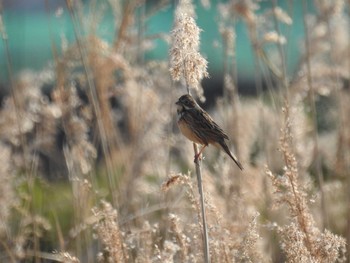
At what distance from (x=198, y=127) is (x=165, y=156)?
5.53 feet

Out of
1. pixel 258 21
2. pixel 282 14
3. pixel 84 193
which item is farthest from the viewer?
pixel 258 21

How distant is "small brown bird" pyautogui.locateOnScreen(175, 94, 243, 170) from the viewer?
9.59 ft

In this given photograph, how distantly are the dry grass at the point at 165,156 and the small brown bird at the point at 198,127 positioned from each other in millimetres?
158

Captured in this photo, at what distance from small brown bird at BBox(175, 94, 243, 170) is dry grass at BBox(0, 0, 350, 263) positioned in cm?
16

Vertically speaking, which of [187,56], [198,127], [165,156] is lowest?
[187,56]

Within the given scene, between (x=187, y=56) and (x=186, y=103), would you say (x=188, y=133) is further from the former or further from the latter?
(x=187, y=56)

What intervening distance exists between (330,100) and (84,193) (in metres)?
4.34

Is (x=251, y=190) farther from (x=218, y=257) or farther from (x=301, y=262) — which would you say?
(x=301, y=262)

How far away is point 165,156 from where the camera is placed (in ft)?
15.1

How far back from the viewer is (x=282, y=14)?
374 cm

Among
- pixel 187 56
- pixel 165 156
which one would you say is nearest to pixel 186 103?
pixel 187 56

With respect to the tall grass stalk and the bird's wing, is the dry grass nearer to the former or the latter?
the tall grass stalk

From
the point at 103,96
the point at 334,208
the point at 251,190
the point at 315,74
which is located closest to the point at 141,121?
the point at 103,96

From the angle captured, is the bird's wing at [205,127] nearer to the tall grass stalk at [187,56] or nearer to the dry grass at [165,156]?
the dry grass at [165,156]
